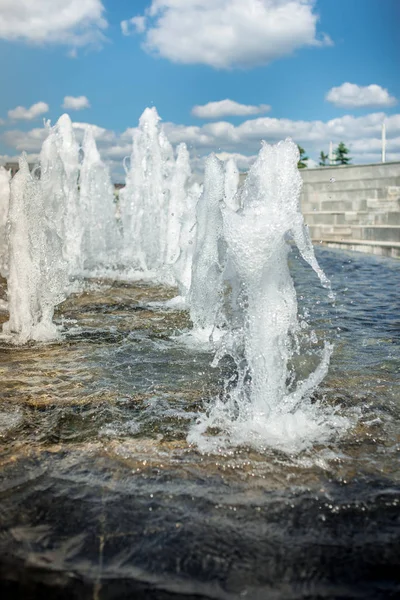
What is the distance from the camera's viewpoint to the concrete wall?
1781cm

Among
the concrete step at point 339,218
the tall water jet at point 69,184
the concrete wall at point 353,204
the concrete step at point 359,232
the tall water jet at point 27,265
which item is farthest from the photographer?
the concrete step at point 339,218

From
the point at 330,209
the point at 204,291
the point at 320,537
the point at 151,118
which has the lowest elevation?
the point at 320,537

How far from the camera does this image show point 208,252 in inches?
253

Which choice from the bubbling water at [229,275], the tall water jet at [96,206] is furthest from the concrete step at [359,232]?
the tall water jet at [96,206]

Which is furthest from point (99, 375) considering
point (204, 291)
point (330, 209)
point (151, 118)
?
point (330, 209)

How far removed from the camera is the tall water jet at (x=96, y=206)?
14.5m

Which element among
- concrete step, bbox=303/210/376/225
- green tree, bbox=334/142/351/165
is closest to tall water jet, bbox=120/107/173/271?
concrete step, bbox=303/210/376/225

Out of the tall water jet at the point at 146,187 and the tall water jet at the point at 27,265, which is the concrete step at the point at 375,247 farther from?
the tall water jet at the point at 27,265

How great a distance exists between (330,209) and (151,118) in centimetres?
899

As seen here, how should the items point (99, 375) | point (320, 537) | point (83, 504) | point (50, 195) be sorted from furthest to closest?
point (50, 195)
point (99, 375)
point (83, 504)
point (320, 537)

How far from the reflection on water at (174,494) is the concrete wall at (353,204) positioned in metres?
12.6

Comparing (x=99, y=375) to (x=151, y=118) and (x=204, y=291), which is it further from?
(x=151, y=118)

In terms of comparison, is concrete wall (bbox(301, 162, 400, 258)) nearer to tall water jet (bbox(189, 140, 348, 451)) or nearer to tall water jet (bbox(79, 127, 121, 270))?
tall water jet (bbox(79, 127, 121, 270))

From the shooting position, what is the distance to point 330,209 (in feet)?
68.4
